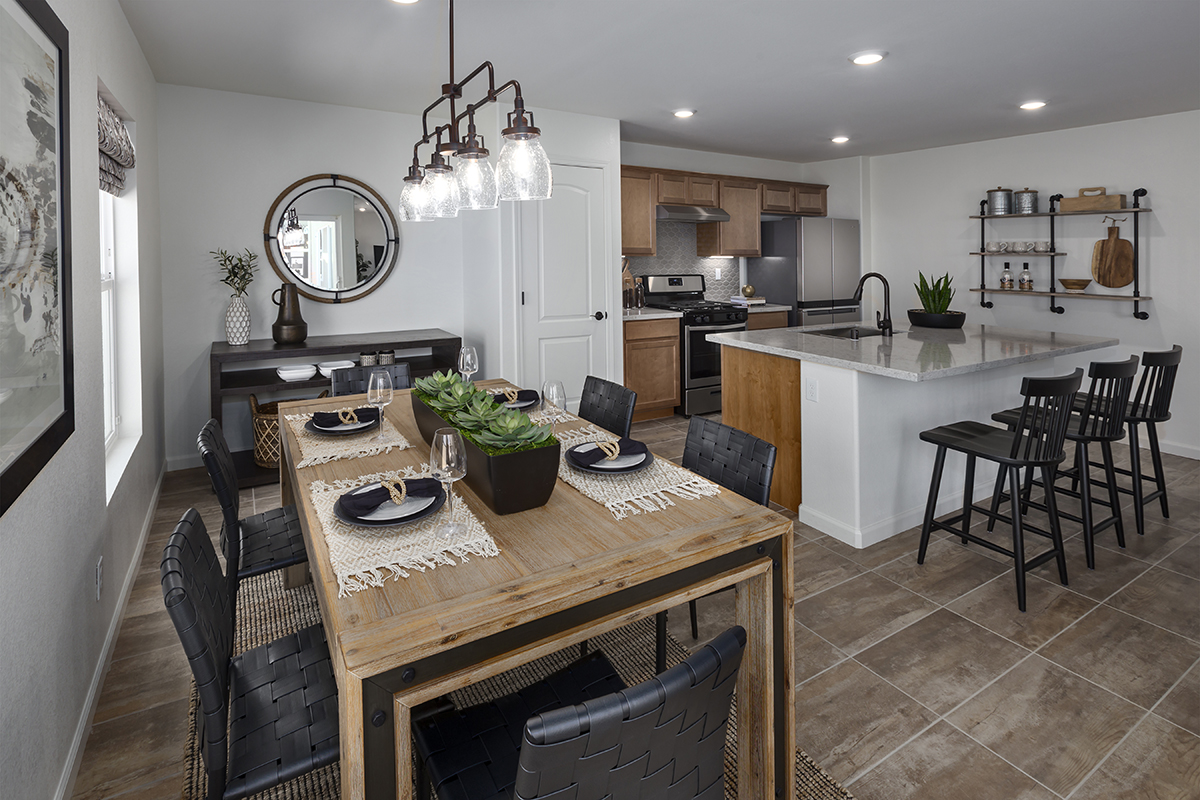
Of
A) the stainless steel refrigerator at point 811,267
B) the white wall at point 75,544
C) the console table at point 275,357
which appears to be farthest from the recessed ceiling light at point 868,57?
the white wall at point 75,544

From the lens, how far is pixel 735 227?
6199 millimetres

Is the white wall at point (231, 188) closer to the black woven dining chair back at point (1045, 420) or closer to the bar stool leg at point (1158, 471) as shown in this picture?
the black woven dining chair back at point (1045, 420)

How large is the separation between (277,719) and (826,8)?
3.08 metres

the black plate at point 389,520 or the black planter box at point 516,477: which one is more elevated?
the black planter box at point 516,477

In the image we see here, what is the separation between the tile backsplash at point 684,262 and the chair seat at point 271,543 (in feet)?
13.9

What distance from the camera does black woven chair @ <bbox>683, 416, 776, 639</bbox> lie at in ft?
6.07

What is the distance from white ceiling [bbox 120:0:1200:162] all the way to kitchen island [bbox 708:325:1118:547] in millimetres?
1419

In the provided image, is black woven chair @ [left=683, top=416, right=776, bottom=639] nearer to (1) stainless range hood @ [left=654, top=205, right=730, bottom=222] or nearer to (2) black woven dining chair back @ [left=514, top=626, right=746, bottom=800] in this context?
(2) black woven dining chair back @ [left=514, top=626, right=746, bottom=800]

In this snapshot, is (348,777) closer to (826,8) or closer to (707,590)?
(707,590)

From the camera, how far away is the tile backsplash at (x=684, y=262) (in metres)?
6.20

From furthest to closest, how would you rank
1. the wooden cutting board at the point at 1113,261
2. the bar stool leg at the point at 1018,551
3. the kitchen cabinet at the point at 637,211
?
1. the kitchen cabinet at the point at 637,211
2. the wooden cutting board at the point at 1113,261
3. the bar stool leg at the point at 1018,551

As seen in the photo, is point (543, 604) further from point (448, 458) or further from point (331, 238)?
point (331, 238)

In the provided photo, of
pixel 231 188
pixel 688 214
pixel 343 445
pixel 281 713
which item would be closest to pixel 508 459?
pixel 281 713

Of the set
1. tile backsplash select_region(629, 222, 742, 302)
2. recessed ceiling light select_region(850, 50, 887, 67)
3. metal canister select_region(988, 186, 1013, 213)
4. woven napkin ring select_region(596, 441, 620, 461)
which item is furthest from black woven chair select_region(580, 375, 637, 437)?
metal canister select_region(988, 186, 1013, 213)
